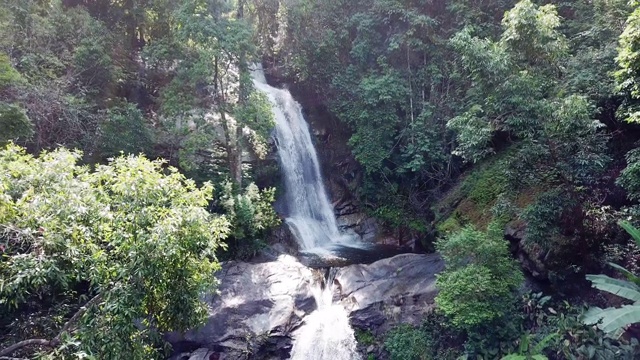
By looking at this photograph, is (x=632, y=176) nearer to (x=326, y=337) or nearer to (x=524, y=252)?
(x=524, y=252)

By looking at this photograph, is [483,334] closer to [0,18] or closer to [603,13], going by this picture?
[603,13]

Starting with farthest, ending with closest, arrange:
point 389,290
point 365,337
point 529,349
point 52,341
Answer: point 389,290
point 365,337
point 529,349
point 52,341

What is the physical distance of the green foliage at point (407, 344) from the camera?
33.4 ft

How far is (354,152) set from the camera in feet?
59.3

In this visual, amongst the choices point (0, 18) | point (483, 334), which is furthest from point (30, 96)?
point (483, 334)

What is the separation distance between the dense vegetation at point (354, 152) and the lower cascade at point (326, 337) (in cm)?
125

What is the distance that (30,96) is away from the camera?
11.6m

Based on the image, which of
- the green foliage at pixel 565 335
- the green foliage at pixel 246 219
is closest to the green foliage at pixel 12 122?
the green foliage at pixel 246 219

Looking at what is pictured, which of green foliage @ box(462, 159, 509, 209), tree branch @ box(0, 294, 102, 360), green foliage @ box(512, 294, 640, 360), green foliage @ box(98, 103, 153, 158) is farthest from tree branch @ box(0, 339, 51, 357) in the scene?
green foliage @ box(462, 159, 509, 209)

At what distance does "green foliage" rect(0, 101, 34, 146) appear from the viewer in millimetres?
9648

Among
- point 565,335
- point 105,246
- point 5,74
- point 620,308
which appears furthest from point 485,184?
point 5,74

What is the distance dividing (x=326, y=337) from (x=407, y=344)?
2158 millimetres

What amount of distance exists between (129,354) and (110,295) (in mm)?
1021

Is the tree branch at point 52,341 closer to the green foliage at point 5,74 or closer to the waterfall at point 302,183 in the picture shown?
the green foliage at point 5,74
